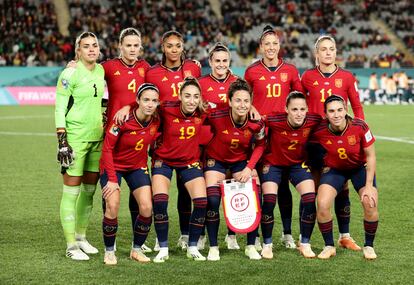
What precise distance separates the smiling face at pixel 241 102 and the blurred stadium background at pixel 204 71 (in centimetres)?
138

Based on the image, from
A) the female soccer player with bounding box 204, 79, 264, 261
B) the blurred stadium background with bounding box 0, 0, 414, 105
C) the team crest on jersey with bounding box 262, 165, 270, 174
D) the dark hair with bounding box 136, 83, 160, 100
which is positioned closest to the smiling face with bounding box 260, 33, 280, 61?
the female soccer player with bounding box 204, 79, 264, 261

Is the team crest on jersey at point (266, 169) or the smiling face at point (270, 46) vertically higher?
the smiling face at point (270, 46)

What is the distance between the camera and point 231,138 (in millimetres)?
7297

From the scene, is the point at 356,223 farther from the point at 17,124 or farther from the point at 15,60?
the point at 15,60

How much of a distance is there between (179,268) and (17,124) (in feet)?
56.1

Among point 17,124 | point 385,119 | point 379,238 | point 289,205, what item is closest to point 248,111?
point 289,205

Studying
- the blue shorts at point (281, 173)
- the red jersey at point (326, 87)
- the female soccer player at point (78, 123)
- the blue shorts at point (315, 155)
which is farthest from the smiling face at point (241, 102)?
the female soccer player at point (78, 123)

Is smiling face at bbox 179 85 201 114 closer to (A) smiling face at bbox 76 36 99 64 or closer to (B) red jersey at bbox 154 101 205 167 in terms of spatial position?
(B) red jersey at bbox 154 101 205 167

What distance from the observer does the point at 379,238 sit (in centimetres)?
796

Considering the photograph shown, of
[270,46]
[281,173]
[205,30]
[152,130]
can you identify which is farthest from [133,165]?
[205,30]

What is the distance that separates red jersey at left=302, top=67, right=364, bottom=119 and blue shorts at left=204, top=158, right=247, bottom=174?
3.43 ft

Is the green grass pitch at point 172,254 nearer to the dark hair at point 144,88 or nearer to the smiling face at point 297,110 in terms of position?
the smiling face at point 297,110

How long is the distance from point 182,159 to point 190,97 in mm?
609

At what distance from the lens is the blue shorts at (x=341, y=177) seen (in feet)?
23.8
